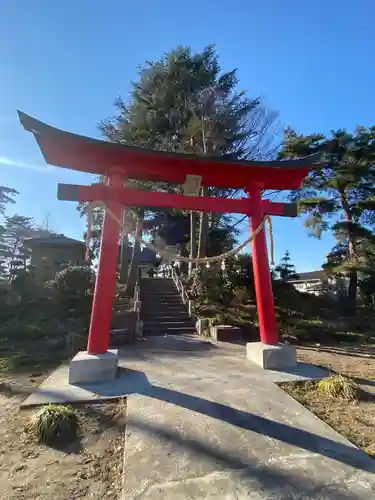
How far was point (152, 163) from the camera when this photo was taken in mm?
5566

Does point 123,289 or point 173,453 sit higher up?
point 123,289

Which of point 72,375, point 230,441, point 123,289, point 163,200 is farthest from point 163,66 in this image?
point 230,441

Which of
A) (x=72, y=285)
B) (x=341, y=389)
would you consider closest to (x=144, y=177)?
(x=341, y=389)

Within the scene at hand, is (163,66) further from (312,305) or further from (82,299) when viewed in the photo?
(312,305)

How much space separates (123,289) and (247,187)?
38.9 ft

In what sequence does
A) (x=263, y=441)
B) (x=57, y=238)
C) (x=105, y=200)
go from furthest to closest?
(x=57, y=238), (x=105, y=200), (x=263, y=441)

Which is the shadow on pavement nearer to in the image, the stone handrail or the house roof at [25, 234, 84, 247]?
the stone handrail

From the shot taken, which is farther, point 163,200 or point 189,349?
point 189,349

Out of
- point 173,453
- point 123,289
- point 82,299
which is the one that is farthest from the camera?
point 123,289

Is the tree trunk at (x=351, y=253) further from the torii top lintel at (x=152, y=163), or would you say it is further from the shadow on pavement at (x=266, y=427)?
the shadow on pavement at (x=266, y=427)

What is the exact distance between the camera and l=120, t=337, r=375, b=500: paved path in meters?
2.35

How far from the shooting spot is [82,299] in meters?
12.6

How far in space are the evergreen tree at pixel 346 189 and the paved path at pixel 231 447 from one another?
34.2ft

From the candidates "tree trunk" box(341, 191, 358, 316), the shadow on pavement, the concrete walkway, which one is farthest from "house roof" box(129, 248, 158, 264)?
the shadow on pavement
